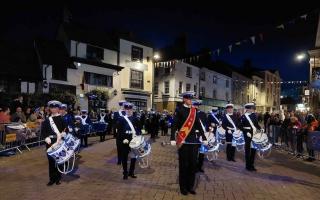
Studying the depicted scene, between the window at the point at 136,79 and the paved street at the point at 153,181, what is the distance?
26131 mm

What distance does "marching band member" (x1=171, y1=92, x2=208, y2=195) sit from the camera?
7.59 meters

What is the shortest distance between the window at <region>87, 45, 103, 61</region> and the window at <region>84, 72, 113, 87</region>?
5.59 feet

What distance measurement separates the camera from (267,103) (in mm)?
73688

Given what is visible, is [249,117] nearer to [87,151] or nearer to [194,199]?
[194,199]

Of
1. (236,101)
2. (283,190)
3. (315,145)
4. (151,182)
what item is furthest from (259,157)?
(236,101)

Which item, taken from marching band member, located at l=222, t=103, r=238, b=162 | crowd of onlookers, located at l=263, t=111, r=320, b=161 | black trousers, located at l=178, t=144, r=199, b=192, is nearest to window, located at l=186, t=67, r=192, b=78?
crowd of onlookers, located at l=263, t=111, r=320, b=161

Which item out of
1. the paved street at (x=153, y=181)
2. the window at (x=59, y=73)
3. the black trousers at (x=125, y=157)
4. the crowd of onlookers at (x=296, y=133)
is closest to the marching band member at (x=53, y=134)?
the paved street at (x=153, y=181)

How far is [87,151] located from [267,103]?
6461 cm

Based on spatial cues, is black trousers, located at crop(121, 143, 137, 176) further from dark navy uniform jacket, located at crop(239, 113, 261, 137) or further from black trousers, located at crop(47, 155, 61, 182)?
dark navy uniform jacket, located at crop(239, 113, 261, 137)

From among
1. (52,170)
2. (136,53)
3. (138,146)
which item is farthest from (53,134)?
(136,53)

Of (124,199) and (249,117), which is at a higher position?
(249,117)

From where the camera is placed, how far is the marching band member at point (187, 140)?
759 centimetres

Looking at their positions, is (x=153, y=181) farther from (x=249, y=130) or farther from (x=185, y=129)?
(x=249, y=130)

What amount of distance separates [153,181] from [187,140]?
1.73 metres
